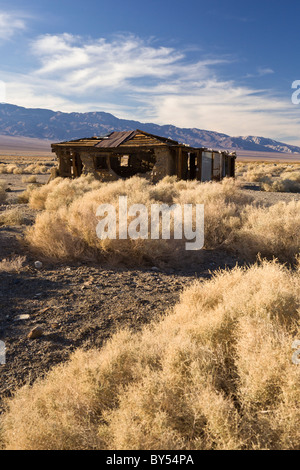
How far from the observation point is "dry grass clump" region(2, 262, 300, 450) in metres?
1.93

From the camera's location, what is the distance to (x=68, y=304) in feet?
14.7

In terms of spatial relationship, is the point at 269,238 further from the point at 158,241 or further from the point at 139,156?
the point at 139,156

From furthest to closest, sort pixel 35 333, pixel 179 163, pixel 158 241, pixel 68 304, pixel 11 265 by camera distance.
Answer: pixel 179 163 < pixel 158 241 < pixel 11 265 < pixel 68 304 < pixel 35 333

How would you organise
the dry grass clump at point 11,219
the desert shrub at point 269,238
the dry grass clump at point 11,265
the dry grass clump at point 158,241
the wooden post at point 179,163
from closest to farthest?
the dry grass clump at point 11,265, the dry grass clump at point 158,241, the desert shrub at point 269,238, the dry grass clump at point 11,219, the wooden post at point 179,163

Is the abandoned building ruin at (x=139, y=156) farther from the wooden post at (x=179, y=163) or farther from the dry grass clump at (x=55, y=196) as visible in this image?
the dry grass clump at (x=55, y=196)

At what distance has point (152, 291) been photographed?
4.96 m

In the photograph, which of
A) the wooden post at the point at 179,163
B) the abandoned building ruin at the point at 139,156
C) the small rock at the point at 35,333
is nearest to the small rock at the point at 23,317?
the small rock at the point at 35,333

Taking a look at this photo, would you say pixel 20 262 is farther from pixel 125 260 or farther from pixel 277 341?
pixel 277 341

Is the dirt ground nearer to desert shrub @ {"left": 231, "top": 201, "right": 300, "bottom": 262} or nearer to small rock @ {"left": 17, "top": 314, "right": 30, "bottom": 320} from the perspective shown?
small rock @ {"left": 17, "top": 314, "right": 30, "bottom": 320}

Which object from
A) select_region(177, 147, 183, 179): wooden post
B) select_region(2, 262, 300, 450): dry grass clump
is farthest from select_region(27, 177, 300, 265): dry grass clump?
select_region(177, 147, 183, 179): wooden post

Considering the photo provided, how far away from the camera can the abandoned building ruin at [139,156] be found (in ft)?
51.2

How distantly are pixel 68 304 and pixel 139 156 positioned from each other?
1593 cm

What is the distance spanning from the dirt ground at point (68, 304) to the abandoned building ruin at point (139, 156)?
32.6 feet

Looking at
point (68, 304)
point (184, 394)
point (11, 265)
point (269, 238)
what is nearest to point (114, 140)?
point (269, 238)
